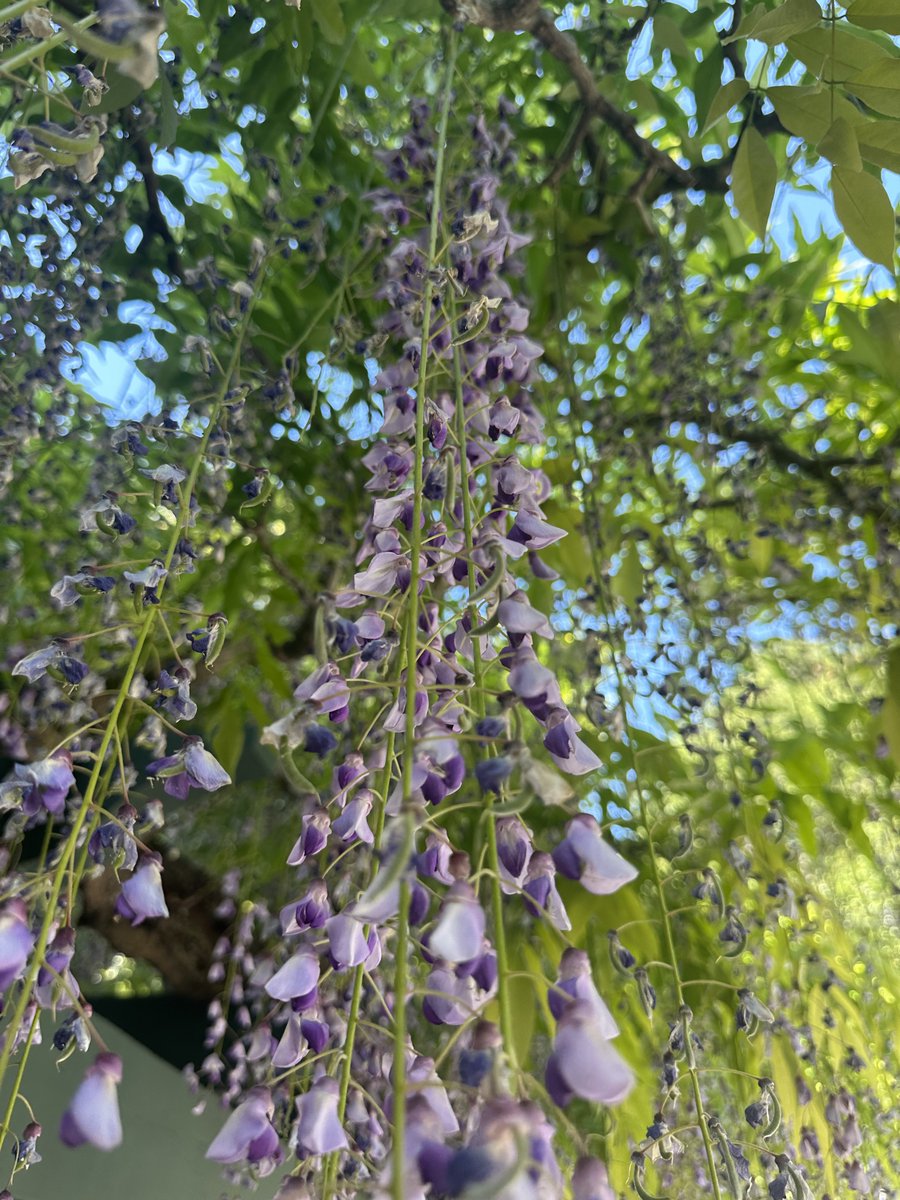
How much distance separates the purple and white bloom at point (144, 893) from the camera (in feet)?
1.77

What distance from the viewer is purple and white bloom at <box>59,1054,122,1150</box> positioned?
0.39 metres

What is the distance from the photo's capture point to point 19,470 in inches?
46.8

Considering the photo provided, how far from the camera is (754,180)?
0.79 metres

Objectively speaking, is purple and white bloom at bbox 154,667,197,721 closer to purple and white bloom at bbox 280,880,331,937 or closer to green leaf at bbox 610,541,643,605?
purple and white bloom at bbox 280,880,331,937

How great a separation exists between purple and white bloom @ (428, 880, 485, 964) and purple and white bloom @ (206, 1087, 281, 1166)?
186 mm

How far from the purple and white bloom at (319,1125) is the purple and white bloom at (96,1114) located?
8cm

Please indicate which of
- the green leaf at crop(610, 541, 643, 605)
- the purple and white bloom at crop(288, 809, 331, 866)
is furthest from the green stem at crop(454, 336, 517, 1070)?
the green leaf at crop(610, 541, 643, 605)

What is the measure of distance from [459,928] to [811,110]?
2.15 feet

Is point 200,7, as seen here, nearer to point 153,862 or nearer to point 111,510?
point 111,510

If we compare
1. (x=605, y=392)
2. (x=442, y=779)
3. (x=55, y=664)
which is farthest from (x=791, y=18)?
(x=605, y=392)

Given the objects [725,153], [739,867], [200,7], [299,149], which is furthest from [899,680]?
[200,7]

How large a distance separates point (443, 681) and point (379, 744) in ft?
0.34

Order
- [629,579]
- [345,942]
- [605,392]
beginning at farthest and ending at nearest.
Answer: [605,392], [629,579], [345,942]

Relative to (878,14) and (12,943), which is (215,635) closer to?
(12,943)
